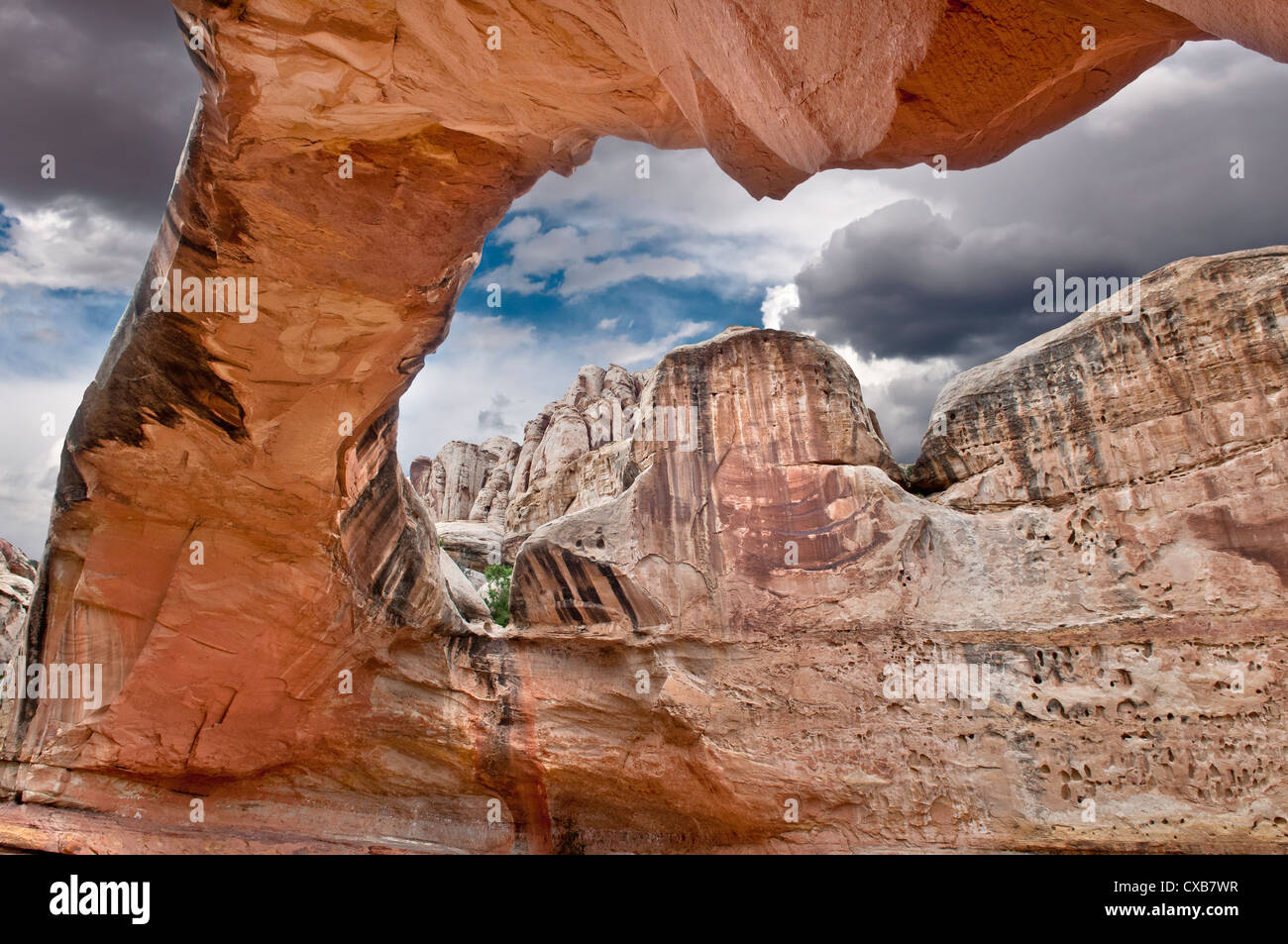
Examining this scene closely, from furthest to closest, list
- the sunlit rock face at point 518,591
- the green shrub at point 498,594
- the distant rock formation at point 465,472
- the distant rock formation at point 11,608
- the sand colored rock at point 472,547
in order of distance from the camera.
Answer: the distant rock formation at point 465,472 → the sand colored rock at point 472,547 → the green shrub at point 498,594 → the distant rock formation at point 11,608 → the sunlit rock face at point 518,591

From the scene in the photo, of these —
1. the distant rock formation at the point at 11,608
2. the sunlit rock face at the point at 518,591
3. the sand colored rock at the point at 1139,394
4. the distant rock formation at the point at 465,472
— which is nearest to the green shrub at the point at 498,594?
the sunlit rock face at the point at 518,591

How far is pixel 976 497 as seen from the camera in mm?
9680

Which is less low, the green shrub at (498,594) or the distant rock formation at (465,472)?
the distant rock formation at (465,472)

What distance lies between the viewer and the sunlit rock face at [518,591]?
172 inches

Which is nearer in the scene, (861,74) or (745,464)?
(861,74)

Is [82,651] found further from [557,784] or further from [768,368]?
[768,368]

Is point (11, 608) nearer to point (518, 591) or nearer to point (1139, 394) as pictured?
point (518, 591)

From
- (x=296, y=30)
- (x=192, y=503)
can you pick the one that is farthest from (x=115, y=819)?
(x=296, y=30)

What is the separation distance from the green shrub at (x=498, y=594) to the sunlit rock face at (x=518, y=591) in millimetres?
4214

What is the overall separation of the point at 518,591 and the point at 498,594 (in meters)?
6.18

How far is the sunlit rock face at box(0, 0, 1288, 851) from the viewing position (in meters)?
4.38

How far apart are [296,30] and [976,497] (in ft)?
28.3

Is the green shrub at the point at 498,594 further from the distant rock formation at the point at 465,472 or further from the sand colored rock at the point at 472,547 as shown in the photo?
→ the distant rock formation at the point at 465,472

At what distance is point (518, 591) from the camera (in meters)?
9.74
